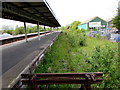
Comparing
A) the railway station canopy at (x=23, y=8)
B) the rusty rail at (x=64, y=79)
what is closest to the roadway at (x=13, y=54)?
the rusty rail at (x=64, y=79)

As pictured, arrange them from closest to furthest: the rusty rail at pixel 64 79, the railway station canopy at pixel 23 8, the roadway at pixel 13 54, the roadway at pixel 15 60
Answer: the rusty rail at pixel 64 79, the roadway at pixel 15 60, the roadway at pixel 13 54, the railway station canopy at pixel 23 8

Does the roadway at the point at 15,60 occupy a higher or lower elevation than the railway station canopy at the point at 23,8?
lower

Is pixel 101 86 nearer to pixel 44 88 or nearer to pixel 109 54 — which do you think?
pixel 109 54

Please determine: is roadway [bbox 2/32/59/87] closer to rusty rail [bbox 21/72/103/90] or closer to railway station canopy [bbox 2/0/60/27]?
rusty rail [bbox 21/72/103/90]

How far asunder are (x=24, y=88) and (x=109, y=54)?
103 inches

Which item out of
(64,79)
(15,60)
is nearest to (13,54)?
(15,60)

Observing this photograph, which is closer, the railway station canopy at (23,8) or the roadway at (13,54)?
the roadway at (13,54)

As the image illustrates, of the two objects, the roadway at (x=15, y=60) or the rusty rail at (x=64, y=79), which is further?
the roadway at (x=15, y=60)

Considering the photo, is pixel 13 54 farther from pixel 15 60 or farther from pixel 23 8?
pixel 23 8

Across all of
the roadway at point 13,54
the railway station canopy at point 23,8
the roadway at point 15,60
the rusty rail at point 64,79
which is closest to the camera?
the rusty rail at point 64,79

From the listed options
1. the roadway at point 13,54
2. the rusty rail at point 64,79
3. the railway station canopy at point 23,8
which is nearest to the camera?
the rusty rail at point 64,79

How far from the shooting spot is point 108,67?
3145 mm

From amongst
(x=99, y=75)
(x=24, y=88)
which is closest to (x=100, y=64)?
(x=99, y=75)

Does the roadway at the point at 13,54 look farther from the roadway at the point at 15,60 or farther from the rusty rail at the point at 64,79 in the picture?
the rusty rail at the point at 64,79
